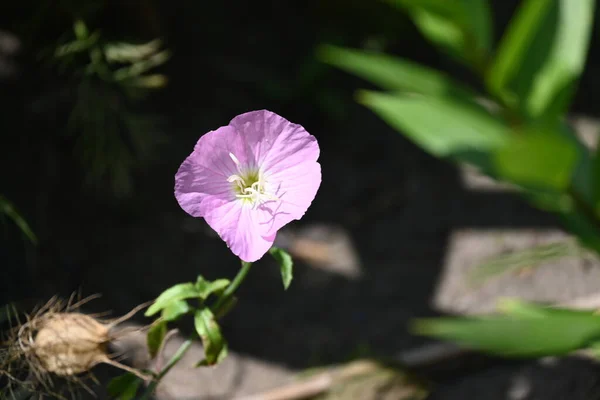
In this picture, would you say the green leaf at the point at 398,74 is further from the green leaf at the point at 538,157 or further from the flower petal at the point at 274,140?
the flower petal at the point at 274,140

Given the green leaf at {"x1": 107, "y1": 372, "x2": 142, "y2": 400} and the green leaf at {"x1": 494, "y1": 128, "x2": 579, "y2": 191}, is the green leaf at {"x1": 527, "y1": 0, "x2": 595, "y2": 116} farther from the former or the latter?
the green leaf at {"x1": 107, "y1": 372, "x2": 142, "y2": 400}

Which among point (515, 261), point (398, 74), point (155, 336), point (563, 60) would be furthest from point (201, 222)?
point (155, 336)

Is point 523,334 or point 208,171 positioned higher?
point 208,171

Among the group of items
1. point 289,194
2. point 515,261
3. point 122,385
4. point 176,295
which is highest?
point 289,194

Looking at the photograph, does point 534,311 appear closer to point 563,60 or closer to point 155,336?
point 563,60

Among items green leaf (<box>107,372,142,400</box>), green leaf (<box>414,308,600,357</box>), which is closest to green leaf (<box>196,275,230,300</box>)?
green leaf (<box>107,372,142,400</box>)

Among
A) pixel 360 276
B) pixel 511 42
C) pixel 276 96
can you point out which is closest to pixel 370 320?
pixel 360 276

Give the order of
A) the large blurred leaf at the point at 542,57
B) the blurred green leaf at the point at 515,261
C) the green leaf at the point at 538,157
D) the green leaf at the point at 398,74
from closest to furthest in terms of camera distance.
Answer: the green leaf at the point at 538,157 < the large blurred leaf at the point at 542,57 < the green leaf at the point at 398,74 < the blurred green leaf at the point at 515,261

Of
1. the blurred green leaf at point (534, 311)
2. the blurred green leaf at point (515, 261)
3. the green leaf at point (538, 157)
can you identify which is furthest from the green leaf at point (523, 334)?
the blurred green leaf at point (515, 261)

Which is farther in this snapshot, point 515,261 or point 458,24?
point 515,261
